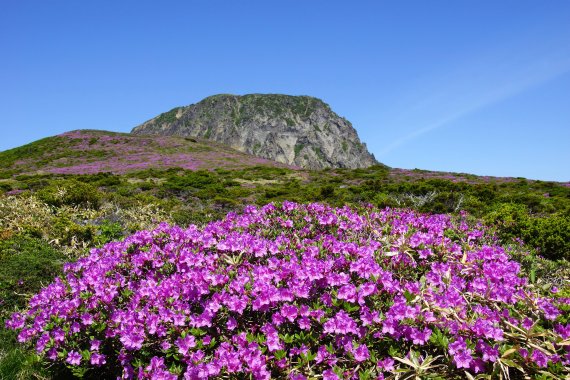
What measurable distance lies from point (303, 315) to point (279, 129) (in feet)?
442

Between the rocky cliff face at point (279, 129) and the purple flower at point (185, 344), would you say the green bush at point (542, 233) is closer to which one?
the purple flower at point (185, 344)

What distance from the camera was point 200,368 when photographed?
8.83ft

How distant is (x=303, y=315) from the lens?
3.01 m

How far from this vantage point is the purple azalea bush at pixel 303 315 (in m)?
2.72

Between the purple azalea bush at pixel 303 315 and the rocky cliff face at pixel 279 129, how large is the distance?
395 ft

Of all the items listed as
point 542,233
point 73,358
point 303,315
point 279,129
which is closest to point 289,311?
point 303,315

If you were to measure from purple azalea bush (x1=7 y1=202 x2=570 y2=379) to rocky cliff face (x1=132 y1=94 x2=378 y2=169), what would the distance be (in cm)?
12051

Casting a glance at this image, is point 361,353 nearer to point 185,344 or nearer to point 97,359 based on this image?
point 185,344

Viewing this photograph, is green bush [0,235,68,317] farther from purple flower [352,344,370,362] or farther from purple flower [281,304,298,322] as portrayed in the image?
purple flower [352,344,370,362]

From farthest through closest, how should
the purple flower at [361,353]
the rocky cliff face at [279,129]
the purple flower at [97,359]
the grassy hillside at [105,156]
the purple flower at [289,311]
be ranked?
the rocky cliff face at [279,129]
the grassy hillside at [105,156]
the purple flower at [97,359]
the purple flower at [289,311]
the purple flower at [361,353]

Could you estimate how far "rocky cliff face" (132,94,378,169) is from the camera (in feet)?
432

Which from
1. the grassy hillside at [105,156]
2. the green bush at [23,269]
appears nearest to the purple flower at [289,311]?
the green bush at [23,269]

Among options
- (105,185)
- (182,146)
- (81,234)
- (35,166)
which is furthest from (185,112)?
(81,234)

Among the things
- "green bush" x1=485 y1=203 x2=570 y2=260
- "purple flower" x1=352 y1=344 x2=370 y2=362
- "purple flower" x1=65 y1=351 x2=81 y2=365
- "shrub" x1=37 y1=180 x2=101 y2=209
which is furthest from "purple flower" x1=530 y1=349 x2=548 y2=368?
"shrub" x1=37 y1=180 x2=101 y2=209
